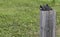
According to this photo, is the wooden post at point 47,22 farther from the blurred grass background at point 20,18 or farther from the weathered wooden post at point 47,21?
the blurred grass background at point 20,18

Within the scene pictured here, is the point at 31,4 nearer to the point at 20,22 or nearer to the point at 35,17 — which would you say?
the point at 35,17

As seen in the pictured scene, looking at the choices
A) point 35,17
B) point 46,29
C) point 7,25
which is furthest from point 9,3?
point 46,29

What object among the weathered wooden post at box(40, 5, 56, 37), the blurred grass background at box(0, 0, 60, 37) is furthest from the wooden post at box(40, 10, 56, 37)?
the blurred grass background at box(0, 0, 60, 37)

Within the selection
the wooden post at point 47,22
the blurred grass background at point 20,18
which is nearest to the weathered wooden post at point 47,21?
the wooden post at point 47,22

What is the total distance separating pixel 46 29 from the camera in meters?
2.41

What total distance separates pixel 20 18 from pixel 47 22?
13.5ft

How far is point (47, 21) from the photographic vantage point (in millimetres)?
2369

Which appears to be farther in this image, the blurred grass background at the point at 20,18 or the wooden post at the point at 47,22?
the blurred grass background at the point at 20,18

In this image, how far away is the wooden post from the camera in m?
2.34

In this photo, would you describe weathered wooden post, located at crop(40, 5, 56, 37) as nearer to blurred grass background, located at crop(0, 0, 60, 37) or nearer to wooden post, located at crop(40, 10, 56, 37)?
wooden post, located at crop(40, 10, 56, 37)

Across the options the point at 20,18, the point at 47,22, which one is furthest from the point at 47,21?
the point at 20,18

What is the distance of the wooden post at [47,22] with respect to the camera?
234 centimetres

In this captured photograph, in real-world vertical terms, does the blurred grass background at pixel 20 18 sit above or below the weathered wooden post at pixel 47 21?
below

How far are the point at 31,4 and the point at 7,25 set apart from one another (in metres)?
2.97
